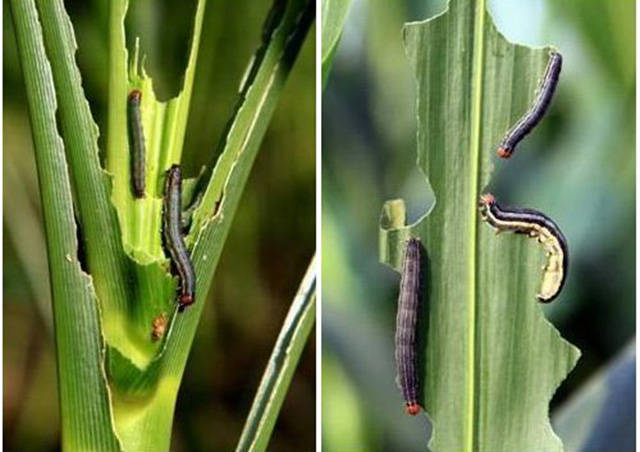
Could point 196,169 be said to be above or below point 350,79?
below

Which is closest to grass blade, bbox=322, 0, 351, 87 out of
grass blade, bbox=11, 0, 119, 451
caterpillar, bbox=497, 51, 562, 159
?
caterpillar, bbox=497, 51, 562, 159

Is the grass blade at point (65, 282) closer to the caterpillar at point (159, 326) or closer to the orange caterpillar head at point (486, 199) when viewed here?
the caterpillar at point (159, 326)

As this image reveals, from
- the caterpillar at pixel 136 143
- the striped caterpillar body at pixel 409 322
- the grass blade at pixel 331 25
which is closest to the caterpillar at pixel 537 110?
the striped caterpillar body at pixel 409 322

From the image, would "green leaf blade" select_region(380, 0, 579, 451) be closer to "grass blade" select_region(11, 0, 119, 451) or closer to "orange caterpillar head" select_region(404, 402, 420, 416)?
"orange caterpillar head" select_region(404, 402, 420, 416)

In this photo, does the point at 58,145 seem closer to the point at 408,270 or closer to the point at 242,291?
the point at 242,291

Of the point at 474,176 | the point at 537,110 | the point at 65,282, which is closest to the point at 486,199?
the point at 474,176

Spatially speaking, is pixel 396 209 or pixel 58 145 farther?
pixel 396 209

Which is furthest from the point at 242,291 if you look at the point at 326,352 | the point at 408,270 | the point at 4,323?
the point at 4,323
